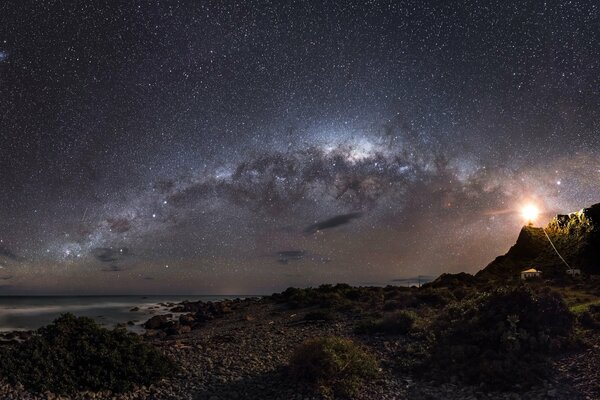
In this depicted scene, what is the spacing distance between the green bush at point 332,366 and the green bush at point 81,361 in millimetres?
4159

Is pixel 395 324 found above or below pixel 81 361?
below

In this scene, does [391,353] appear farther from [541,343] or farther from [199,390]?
[199,390]

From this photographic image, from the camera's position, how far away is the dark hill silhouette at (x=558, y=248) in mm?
40438

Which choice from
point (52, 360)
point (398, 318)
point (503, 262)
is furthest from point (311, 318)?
point (503, 262)

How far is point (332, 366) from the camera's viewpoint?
41.0 ft

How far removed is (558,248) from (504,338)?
36906 millimetres

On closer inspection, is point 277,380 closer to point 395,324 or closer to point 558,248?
point 395,324

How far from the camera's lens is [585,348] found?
46.3 feet

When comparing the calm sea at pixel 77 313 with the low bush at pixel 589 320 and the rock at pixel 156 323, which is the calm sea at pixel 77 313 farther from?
the low bush at pixel 589 320

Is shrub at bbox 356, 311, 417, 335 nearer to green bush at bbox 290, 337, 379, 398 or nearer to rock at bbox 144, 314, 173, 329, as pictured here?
green bush at bbox 290, 337, 379, 398

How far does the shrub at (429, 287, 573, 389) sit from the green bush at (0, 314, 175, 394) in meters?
8.77

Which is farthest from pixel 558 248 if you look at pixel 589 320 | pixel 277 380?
pixel 277 380

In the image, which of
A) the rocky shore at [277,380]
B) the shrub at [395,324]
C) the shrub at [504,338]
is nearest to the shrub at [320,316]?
the shrub at [395,324]

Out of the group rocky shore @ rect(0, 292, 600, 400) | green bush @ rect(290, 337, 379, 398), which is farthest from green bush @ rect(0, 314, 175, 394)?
green bush @ rect(290, 337, 379, 398)
